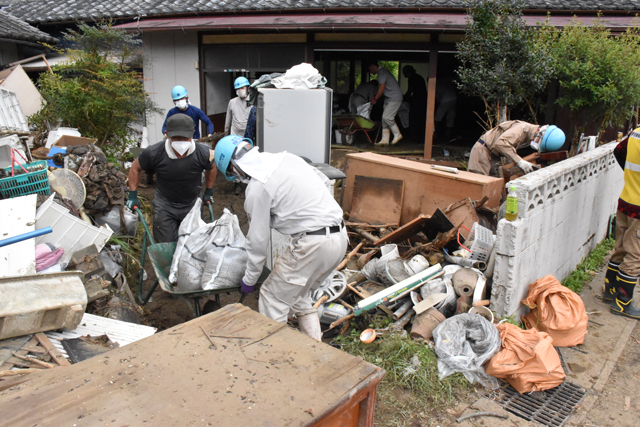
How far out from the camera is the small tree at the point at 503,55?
7.08 metres

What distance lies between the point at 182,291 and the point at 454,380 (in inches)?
86.9

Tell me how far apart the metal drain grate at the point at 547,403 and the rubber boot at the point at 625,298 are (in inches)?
66.7

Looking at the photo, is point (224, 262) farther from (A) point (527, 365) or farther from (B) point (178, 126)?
(A) point (527, 365)

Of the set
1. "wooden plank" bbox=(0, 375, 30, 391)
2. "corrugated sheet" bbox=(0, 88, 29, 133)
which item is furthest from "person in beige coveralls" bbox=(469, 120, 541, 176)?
"corrugated sheet" bbox=(0, 88, 29, 133)

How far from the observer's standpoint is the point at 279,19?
9234 millimetres

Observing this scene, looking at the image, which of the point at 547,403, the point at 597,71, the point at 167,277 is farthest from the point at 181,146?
the point at 597,71

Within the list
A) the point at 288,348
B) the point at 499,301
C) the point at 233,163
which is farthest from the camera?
the point at 499,301

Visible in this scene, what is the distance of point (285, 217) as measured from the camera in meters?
3.40

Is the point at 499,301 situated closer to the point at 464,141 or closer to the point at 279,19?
the point at 279,19

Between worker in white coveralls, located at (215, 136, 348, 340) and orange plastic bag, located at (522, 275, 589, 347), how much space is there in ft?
6.65

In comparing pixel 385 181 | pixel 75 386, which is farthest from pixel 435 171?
pixel 75 386

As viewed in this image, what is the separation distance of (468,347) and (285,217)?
5.82 feet

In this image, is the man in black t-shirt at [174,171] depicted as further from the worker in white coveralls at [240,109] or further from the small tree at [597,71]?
the small tree at [597,71]

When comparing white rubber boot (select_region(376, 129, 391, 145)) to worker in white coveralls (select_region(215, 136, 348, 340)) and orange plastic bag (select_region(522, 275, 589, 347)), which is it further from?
worker in white coveralls (select_region(215, 136, 348, 340))
